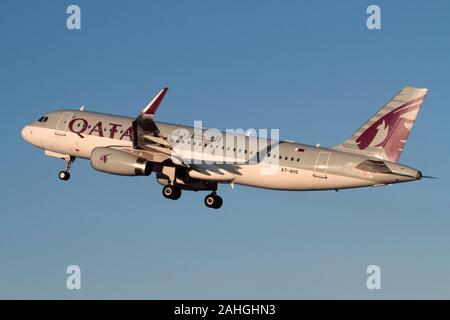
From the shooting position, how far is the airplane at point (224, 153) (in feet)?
140

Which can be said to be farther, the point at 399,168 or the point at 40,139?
the point at 40,139

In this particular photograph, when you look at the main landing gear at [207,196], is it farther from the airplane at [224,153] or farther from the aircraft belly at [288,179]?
the aircraft belly at [288,179]

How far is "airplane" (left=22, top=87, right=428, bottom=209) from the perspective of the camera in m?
42.7

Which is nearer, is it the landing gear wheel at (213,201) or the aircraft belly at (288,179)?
the aircraft belly at (288,179)

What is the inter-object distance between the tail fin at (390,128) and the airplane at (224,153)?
0.18ft

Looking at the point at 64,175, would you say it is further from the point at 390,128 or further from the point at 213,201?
the point at 390,128

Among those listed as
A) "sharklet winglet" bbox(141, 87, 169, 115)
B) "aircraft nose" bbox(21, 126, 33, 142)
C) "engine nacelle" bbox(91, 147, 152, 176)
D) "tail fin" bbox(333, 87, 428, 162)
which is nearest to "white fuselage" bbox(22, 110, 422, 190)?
"aircraft nose" bbox(21, 126, 33, 142)

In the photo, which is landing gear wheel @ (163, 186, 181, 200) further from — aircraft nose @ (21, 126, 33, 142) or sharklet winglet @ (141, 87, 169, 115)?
aircraft nose @ (21, 126, 33, 142)

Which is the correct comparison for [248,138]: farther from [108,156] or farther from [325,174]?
[108,156]

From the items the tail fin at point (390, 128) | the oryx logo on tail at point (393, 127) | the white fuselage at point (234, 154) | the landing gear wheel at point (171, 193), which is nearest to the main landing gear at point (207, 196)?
the landing gear wheel at point (171, 193)

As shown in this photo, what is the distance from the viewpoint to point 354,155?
141ft
